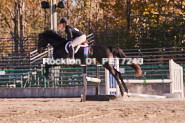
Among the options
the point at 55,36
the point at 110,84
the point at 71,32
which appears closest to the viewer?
the point at 71,32

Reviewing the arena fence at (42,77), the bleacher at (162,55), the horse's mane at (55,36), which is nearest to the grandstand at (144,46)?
the bleacher at (162,55)

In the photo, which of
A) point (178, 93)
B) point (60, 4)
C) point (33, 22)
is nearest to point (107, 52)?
point (178, 93)

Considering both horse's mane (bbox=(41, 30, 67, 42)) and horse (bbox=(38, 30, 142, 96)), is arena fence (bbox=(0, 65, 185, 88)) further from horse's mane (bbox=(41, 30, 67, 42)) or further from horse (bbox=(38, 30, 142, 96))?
horse's mane (bbox=(41, 30, 67, 42))

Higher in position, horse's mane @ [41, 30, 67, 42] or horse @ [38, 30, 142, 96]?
A: horse's mane @ [41, 30, 67, 42]

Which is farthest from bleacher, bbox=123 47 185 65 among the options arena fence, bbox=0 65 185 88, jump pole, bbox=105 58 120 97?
jump pole, bbox=105 58 120 97

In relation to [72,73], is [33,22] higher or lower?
higher

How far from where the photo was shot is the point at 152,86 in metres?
13.0

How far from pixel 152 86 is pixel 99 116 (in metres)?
7.59

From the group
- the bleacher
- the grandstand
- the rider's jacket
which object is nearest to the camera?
the rider's jacket

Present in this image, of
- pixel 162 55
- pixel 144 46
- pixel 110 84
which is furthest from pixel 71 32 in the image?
pixel 144 46

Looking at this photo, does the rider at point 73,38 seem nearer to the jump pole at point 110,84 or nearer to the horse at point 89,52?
the horse at point 89,52

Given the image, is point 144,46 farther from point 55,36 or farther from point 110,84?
point 55,36

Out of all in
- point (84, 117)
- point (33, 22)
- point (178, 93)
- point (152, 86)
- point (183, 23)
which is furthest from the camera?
point (33, 22)

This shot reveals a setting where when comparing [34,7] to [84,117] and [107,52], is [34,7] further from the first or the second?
[84,117]
